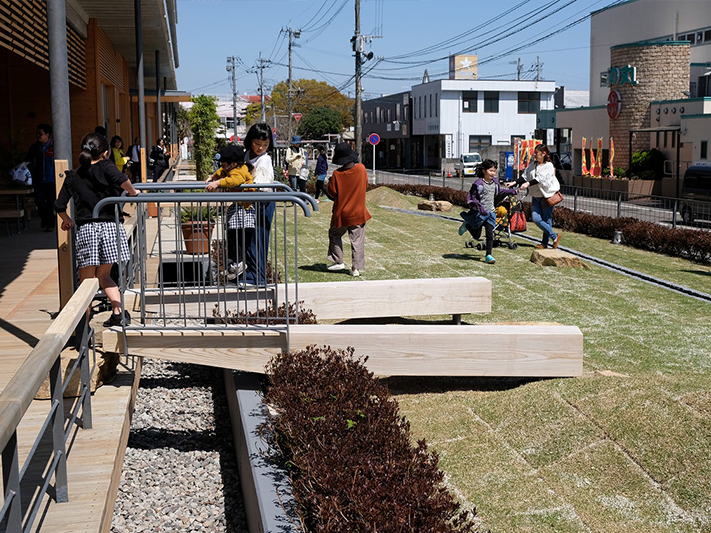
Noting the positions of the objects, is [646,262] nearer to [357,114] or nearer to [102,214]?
[102,214]

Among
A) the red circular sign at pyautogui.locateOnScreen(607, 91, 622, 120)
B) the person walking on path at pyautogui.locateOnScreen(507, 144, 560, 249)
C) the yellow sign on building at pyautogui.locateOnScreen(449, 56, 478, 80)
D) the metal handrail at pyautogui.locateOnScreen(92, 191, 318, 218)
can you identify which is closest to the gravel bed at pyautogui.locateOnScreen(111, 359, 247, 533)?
the metal handrail at pyautogui.locateOnScreen(92, 191, 318, 218)

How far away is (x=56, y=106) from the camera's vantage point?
Result: 6.46 m

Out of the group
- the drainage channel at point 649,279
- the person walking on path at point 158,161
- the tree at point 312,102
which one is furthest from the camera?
the tree at point 312,102

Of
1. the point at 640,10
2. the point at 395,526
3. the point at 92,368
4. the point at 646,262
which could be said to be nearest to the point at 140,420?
the point at 92,368

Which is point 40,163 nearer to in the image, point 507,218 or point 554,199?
point 507,218

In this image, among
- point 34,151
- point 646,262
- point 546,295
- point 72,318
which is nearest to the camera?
point 72,318

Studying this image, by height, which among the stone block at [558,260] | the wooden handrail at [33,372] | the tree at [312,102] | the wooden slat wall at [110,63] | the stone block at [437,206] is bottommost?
the stone block at [558,260]

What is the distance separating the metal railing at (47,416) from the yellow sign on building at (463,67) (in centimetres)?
8044

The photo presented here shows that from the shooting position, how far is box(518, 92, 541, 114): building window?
Result: 259 ft

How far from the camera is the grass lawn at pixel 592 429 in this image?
4918 mm

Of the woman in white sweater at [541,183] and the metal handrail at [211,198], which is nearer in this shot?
the metal handrail at [211,198]

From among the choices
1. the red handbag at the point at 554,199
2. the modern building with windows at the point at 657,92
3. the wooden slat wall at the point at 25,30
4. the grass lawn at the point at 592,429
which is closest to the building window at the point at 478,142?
the modern building with windows at the point at 657,92

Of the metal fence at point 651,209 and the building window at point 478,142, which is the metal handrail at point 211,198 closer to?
the metal fence at point 651,209

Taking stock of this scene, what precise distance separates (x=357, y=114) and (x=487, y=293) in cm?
2913
